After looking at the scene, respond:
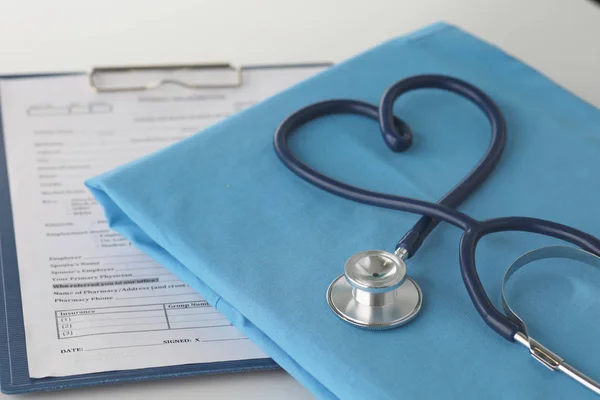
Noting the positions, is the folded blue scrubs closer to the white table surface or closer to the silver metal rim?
the silver metal rim

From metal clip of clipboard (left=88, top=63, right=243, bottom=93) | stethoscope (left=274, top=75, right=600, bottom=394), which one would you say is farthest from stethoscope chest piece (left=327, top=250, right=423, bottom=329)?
metal clip of clipboard (left=88, top=63, right=243, bottom=93)

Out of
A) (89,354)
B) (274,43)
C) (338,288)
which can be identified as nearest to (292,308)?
(338,288)

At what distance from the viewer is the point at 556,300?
63cm

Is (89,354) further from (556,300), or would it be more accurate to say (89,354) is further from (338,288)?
(556,300)

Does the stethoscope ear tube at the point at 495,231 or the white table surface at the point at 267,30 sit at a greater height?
the white table surface at the point at 267,30

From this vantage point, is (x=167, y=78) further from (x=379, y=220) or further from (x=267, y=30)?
(x=379, y=220)

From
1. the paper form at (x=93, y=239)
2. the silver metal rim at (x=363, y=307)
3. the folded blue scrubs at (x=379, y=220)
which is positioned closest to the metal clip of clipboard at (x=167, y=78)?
the paper form at (x=93, y=239)

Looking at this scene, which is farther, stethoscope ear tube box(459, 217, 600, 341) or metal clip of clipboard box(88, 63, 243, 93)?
metal clip of clipboard box(88, 63, 243, 93)

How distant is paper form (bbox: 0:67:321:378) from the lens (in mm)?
669

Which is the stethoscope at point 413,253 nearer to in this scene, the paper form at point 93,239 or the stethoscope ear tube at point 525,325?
the stethoscope ear tube at point 525,325

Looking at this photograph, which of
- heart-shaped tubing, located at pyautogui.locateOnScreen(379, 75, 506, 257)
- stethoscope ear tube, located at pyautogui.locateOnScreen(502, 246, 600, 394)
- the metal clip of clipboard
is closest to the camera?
stethoscope ear tube, located at pyautogui.locateOnScreen(502, 246, 600, 394)

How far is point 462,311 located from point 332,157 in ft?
0.68

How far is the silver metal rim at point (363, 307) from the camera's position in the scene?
60 cm

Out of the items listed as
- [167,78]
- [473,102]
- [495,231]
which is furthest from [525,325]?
[167,78]
